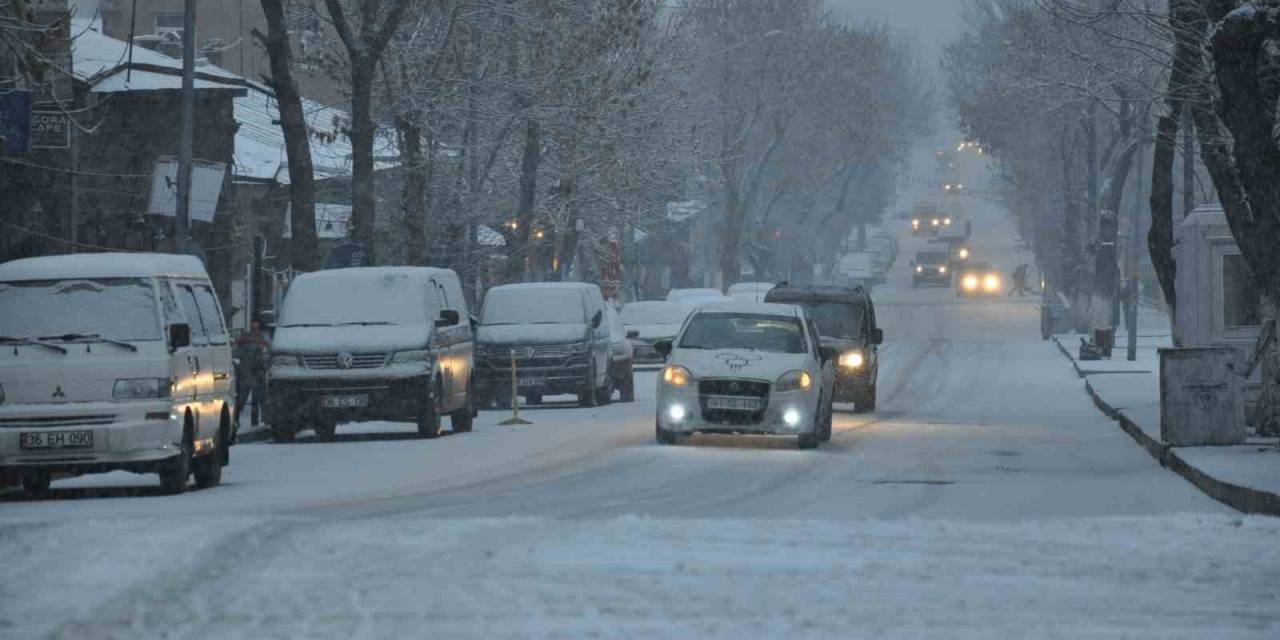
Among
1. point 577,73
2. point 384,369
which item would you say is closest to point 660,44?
point 577,73

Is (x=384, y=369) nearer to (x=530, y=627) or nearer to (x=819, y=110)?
(x=530, y=627)

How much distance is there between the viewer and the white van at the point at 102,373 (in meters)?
17.5

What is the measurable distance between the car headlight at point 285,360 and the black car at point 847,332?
956 cm

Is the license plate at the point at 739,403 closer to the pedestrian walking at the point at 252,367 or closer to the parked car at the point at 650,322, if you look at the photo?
the pedestrian walking at the point at 252,367

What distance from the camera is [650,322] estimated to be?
53.5 metres

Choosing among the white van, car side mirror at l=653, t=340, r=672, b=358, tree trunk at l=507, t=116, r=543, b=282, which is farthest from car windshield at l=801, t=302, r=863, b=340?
the white van

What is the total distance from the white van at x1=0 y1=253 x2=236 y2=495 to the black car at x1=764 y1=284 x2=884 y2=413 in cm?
1607

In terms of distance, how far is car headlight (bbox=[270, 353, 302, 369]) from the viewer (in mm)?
26312

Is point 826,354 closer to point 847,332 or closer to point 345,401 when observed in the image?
point 345,401

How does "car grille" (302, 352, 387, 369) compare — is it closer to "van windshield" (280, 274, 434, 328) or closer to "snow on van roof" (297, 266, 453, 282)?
"van windshield" (280, 274, 434, 328)

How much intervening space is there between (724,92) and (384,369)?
53.1 m

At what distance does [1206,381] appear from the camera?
22.3 metres

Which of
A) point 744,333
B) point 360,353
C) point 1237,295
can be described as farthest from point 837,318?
point 360,353

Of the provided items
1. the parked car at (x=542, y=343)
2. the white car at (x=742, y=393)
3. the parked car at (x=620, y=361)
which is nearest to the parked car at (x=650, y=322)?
the parked car at (x=620, y=361)
